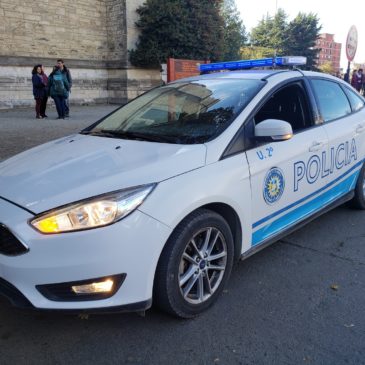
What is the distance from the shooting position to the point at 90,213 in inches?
91.0

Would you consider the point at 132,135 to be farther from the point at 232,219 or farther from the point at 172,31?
the point at 172,31

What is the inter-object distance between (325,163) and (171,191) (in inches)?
78.3

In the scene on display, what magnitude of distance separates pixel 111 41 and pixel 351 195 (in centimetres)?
1955

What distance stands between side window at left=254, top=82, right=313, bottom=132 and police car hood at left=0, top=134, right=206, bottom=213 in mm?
1201

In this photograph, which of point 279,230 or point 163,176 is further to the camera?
point 279,230

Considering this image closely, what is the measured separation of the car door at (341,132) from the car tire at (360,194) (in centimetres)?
11

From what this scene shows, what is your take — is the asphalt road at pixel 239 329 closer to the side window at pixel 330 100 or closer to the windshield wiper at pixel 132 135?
the windshield wiper at pixel 132 135

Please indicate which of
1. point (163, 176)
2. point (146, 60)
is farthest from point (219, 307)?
point (146, 60)

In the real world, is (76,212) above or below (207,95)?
below

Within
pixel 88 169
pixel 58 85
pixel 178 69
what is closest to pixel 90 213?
pixel 88 169

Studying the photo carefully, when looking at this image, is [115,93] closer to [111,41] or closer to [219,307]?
[111,41]

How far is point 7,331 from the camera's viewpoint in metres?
2.63

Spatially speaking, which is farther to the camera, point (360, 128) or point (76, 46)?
point (76, 46)

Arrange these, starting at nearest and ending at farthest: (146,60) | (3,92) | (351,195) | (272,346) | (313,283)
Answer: (272,346) → (313,283) → (351,195) → (3,92) → (146,60)
